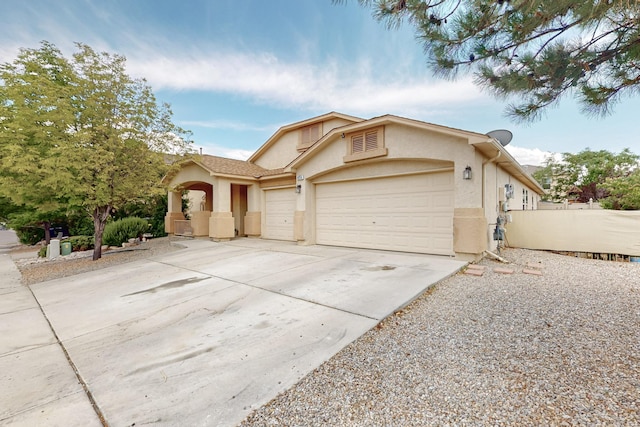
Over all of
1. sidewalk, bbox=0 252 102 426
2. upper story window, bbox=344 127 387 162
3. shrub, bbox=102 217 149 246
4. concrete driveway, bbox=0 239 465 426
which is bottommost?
sidewalk, bbox=0 252 102 426

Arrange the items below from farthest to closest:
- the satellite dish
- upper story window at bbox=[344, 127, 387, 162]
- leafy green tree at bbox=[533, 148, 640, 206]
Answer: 1. leafy green tree at bbox=[533, 148, 640, 206]
2. the satellite dish
3. upper story window at bbox=[344, 127, 387, 162]

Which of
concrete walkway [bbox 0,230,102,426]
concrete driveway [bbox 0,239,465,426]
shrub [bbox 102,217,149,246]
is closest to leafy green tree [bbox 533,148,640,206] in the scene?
concrete driveway [bbox 0,239,465,426]

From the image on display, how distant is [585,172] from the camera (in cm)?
2389

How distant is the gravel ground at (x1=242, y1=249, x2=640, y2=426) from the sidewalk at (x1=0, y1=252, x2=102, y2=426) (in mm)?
1485

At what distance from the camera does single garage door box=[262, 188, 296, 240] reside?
11.5m

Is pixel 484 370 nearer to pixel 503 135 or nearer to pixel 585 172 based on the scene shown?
pixel 503 135

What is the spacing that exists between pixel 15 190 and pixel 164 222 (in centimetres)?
880

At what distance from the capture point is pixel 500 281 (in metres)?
5.14

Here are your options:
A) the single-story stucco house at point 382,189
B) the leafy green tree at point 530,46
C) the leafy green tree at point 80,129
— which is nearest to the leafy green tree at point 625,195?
the single-story stucco house at point 382,189

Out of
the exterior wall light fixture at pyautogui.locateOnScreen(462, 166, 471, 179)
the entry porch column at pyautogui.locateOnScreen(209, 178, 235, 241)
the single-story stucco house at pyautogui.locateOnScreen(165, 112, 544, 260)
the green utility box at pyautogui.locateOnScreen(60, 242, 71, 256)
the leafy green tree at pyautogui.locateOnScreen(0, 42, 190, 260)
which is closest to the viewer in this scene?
the exterior wall light fixture at pyautogui.locateOnScreen(462, 166, 471, 179)

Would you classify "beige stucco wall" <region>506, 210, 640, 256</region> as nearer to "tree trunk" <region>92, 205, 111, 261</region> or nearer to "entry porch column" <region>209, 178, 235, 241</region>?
"entry porch column" <region>209, 178, 235, 241</region>

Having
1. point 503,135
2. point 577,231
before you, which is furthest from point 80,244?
point 577,231

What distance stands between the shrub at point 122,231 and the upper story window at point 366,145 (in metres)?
11.8

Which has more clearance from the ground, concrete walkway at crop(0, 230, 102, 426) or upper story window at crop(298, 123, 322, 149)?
upper story window at crop(298, 123, 322, 149)
